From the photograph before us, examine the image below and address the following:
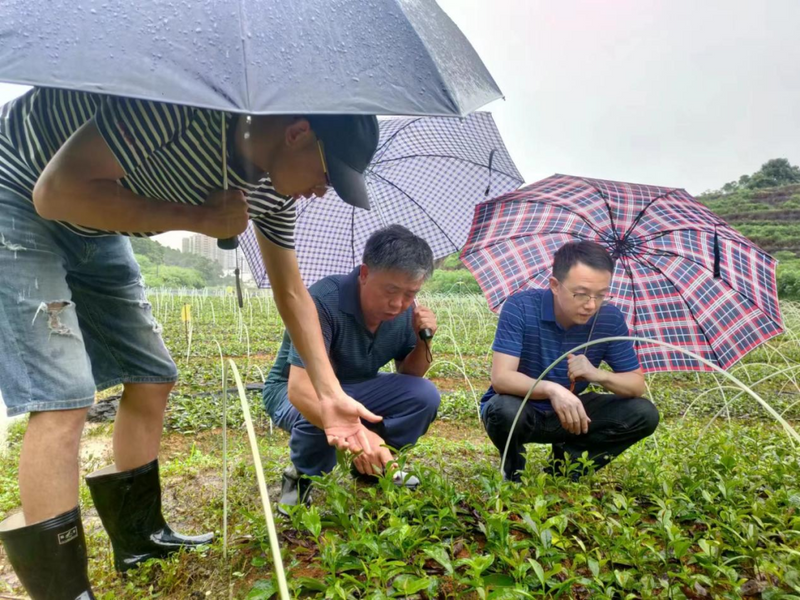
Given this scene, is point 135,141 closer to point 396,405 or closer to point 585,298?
point 396,405

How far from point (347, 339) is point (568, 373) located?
39.3 inches

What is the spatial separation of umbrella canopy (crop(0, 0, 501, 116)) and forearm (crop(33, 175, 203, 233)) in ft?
0.95

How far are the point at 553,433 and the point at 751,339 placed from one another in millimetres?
1155

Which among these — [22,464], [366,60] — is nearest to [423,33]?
[366,60]

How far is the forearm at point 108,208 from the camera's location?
1.17 m

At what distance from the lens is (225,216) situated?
1.26m

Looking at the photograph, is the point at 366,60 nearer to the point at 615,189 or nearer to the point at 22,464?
the point at 22,464

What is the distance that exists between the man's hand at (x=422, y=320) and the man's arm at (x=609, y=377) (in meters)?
0.63

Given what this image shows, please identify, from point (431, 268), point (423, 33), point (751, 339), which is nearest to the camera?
point (423, 33)

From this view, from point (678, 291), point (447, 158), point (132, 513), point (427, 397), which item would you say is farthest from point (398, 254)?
point (678, 291)

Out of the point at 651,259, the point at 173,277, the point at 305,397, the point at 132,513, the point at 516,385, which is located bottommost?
the point at 173,277

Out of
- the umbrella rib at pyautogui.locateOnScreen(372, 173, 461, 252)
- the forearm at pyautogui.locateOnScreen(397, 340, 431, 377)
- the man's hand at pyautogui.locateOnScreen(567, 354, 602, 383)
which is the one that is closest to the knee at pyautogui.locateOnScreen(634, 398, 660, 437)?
the man's hand at pyautogui.locateOnScreen(567, 354, 602, 383)

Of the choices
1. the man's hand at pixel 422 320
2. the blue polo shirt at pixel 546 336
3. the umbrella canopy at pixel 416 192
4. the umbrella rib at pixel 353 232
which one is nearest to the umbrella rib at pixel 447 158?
the umbrella canopy at pixel 416 192

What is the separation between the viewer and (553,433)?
2455mm
